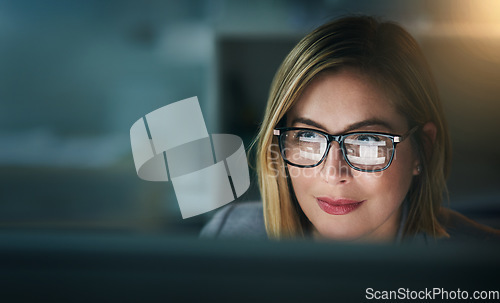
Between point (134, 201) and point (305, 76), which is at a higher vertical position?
point (305, 76)

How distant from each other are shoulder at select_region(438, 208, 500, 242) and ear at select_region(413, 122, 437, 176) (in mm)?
186

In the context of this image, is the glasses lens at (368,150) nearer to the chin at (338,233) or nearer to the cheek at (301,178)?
the cheek at (301,178)

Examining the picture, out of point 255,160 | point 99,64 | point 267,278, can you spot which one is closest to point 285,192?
point 255,160

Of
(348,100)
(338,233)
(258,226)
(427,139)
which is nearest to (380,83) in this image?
(348,100)

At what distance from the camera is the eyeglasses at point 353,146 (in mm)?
1421

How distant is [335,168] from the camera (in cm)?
146

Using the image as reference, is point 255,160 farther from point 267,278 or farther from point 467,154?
point 467,154

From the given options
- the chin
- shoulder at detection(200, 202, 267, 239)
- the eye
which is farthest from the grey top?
the eye

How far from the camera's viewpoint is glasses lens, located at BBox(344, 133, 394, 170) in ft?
4.66

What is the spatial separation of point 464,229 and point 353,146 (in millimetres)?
481

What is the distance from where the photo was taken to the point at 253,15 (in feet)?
5.05

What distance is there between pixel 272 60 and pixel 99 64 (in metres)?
0.62

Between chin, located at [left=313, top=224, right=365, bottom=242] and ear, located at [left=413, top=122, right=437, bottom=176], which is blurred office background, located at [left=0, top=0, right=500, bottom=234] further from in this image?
chin, located at [left=313, top=224, right=365, bottom=242]

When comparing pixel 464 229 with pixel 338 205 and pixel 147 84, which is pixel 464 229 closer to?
pixel 338 205
